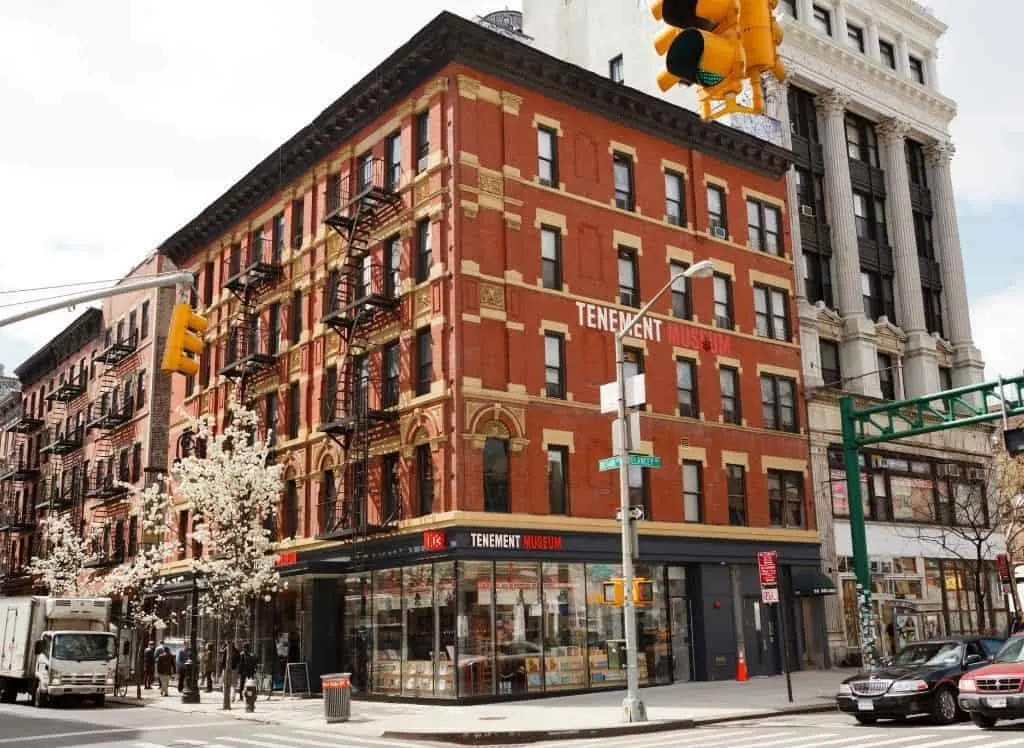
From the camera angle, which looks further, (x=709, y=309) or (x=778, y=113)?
(x=778, y=113)

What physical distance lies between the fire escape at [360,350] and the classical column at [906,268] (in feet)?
80.9

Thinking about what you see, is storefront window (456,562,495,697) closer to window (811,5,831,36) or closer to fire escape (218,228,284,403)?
fire escape (218,228,284,403)

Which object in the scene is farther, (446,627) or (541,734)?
(446,627)

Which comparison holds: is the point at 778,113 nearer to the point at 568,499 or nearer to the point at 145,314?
the point at 568,499

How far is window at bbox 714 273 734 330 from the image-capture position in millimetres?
38375

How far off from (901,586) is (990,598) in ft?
20.6

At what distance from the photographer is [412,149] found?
33688 mm

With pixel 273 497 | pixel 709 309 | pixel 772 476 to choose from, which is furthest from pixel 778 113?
pixel 273 497

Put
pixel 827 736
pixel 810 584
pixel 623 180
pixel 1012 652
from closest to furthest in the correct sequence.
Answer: pixel 827 736 → pixel 1012 652 → pixel 623 180 → pixel 810 584

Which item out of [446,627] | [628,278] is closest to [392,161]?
[628,278]

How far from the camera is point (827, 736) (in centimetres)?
1834

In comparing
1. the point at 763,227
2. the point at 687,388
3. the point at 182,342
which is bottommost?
the point at 182,342

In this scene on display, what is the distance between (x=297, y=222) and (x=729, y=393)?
17858 mm

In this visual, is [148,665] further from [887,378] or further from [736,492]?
[887,378]
